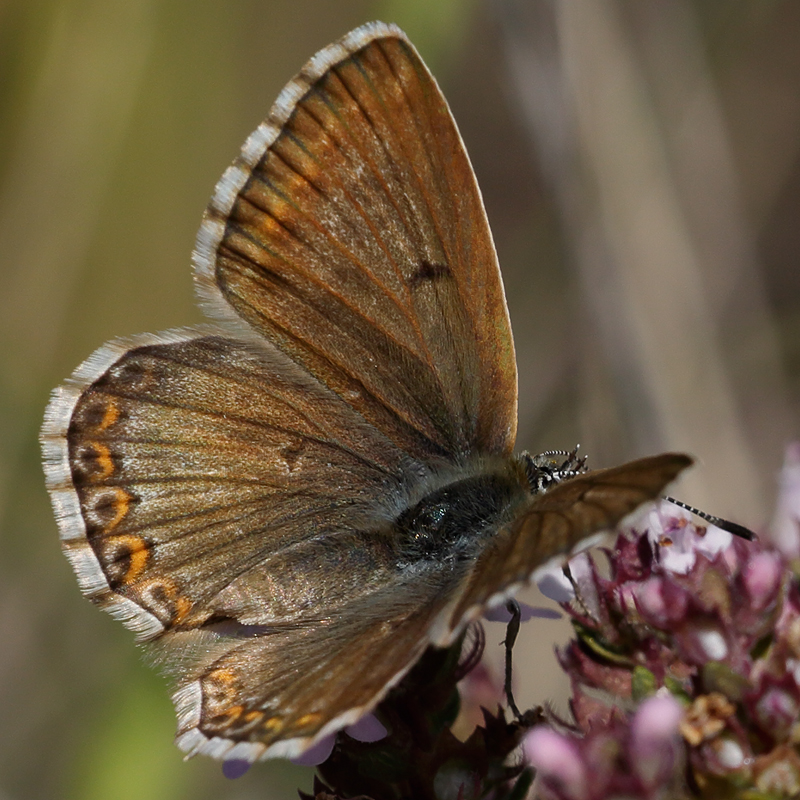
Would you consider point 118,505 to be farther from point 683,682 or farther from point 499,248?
point 499,248

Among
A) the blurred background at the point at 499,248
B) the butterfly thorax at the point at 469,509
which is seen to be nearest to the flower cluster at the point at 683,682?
the butterfly thorax at the point at 469,509

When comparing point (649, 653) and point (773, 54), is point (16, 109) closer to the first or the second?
point (649, 653)

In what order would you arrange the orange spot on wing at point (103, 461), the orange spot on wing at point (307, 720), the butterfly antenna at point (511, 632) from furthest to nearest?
the orange spot on wing at point (103, 461), the butterfly antenna at point (511, 632), the orange spot on wing at point (307, 720)

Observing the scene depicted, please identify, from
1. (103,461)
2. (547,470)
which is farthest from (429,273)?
(103,461)

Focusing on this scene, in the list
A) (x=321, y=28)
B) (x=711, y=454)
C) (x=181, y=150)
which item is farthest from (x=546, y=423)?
(x=321, y=28)

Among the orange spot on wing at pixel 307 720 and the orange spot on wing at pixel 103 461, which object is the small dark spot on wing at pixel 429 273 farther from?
the orange spot on wing at pixel 307 720

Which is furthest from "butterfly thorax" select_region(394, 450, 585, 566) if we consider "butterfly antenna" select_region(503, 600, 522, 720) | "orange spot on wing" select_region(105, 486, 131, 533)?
"orange spot on wing" select_region(105, 486, 131, 533)
